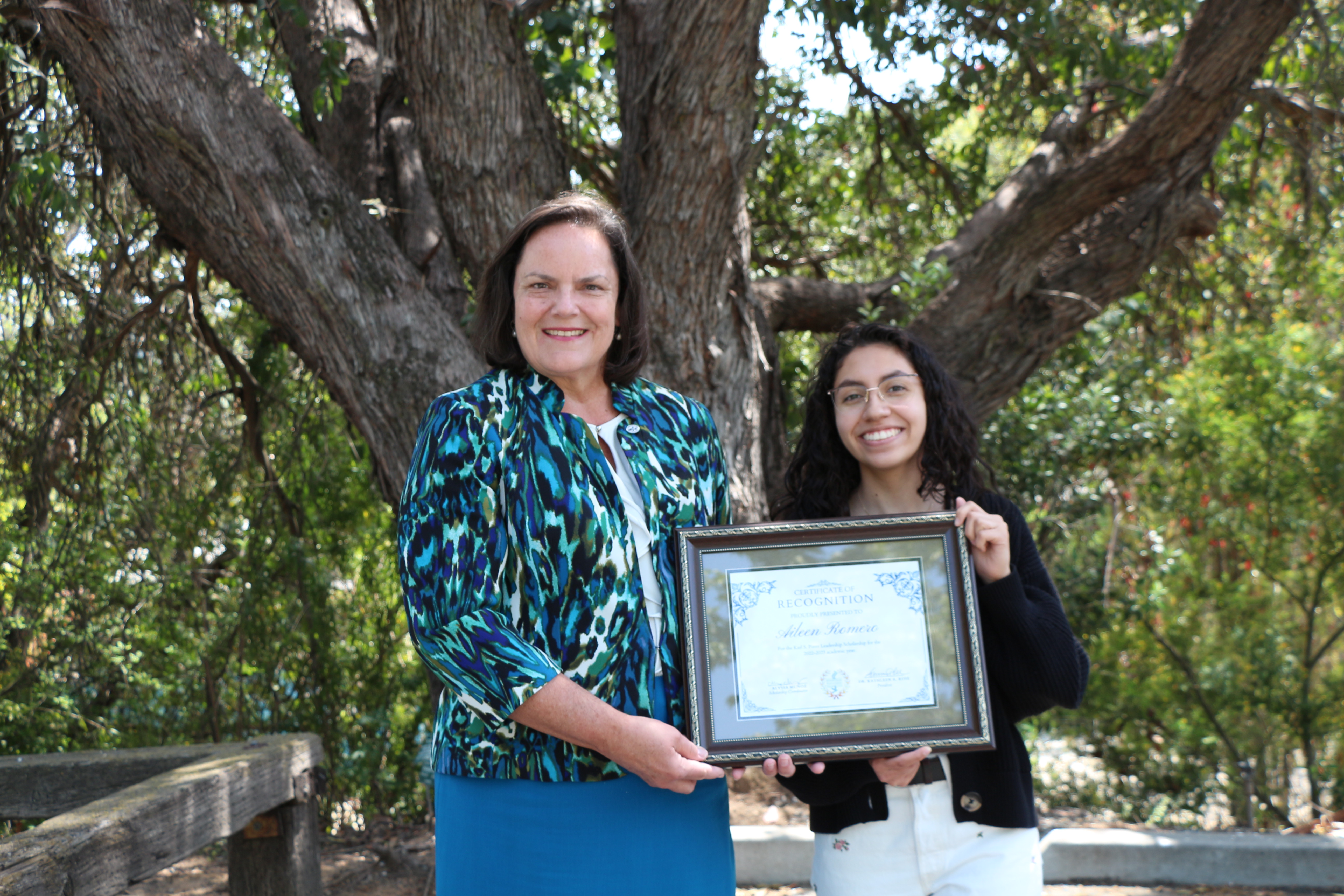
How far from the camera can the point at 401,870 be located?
4766 millimetres

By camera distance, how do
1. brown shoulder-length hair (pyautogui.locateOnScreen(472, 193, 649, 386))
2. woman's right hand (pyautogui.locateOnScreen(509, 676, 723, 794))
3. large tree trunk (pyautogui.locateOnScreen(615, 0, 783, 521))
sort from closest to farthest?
woman's right hand (pyautogui.locateOnScreen(509, 676, 723, 794))
brown shoulder-length hair (pyautogui.locateOnScreen(472, 193, 649, 386))
large tree trunk (pyautogui.locateOnScreen(615, 0, 783, 521))

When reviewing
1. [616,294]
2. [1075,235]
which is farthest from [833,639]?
[1075,235]

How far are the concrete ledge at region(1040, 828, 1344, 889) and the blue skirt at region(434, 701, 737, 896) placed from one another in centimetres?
295

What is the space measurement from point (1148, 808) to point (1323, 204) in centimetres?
397

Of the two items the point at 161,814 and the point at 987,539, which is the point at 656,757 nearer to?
the point at 987,539

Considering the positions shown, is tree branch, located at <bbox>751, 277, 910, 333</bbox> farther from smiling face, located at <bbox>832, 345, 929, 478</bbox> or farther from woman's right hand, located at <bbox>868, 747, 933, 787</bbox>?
woman's right hand, located at <bbox>868, 747, 933, 787</bbox>

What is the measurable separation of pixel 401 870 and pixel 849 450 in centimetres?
360

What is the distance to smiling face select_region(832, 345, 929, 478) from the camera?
2.16m

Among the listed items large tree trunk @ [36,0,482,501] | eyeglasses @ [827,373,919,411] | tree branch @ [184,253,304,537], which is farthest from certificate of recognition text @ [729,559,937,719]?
tree branch @ [184,253,304,537]

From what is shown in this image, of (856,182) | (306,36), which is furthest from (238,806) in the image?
(856,182)

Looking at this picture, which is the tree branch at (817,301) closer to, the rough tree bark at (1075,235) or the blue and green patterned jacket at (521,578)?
the rough tree bark at (1075,235)

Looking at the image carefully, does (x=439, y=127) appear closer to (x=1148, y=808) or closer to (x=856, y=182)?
(x=856, y=182)

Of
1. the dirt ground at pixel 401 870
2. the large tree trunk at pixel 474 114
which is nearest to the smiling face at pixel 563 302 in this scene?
the large tree trunk at pixel 474 114

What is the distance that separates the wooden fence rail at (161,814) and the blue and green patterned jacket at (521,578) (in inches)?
36.9
